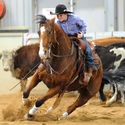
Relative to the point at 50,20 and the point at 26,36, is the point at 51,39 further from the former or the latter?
the point at 26,36

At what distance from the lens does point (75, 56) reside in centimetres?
825

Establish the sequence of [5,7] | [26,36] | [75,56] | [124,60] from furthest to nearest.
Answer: [5,7]
[26,36]
[124,60]
[75,56]

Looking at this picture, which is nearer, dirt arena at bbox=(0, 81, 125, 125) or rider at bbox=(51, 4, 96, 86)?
dirt arena at bbox=(0, 81, 125, 125)

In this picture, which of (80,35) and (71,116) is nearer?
(80,35)

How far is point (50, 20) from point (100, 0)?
28.3ft

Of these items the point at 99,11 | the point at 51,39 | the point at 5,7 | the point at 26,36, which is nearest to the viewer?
the point at 51,39

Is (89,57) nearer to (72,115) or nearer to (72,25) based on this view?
(72,25)

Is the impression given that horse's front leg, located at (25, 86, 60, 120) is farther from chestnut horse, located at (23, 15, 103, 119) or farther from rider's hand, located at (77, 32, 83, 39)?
rider's hand, located at (77, 32, 83, 39)

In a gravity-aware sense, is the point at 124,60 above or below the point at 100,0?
below

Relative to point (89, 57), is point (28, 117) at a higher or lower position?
lower

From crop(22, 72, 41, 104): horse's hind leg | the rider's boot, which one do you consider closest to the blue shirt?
the rider's boot

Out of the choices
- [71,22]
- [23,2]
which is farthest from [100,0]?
[71,22]

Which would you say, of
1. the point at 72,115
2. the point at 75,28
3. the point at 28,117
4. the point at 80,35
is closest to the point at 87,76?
the point at 80,35

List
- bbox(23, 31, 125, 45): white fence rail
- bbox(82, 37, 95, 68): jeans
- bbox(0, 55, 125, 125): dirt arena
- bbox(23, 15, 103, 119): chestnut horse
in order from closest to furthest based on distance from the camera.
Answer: bbox(23, 15, 103, 119): chestnut horse < bbox(0, 55, 125, 125): dirt arena < bbox(82, 37, 95, 68): jeans < bbox(23, 31, 125, 45): white fence rail
